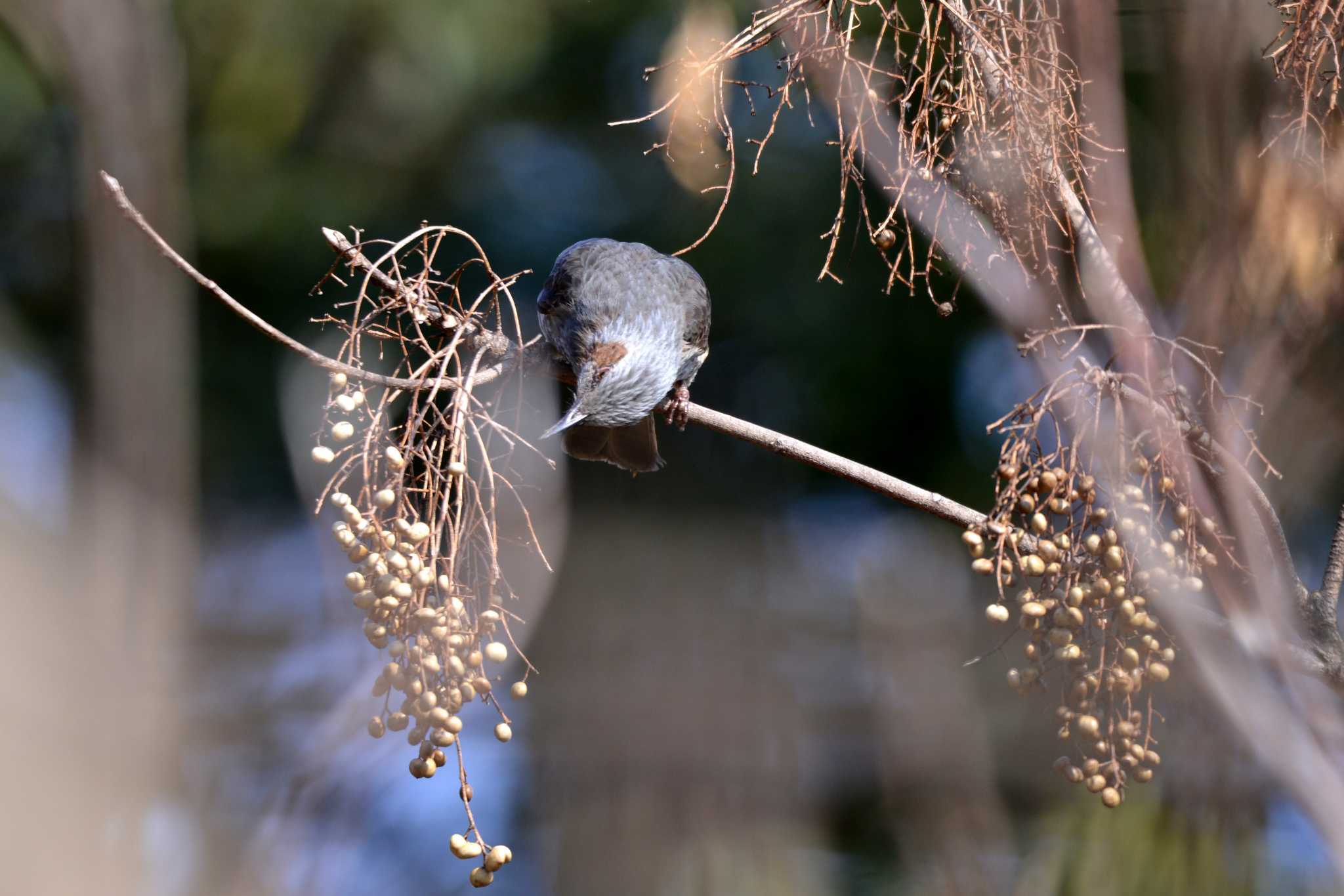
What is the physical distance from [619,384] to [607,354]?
0.23 feet

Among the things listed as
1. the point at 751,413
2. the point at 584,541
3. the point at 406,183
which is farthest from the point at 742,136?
the point at 584,541

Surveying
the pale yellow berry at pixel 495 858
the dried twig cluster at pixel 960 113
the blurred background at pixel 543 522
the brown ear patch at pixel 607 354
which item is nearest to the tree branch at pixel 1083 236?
the dried twig cluster at pixel 960 113

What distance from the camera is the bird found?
1536 millimetres

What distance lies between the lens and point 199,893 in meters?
3.02

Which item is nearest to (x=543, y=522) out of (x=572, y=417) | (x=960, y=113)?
(x=572, y=417)

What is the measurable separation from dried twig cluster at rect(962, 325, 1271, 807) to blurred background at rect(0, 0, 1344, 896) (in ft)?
4.63

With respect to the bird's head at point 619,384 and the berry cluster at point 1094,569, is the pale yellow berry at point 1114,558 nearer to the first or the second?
the berry cluster at point 1094,569

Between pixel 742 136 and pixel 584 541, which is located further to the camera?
pixel 584 541

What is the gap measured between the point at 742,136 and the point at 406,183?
3.64ft

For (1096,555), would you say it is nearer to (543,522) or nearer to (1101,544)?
(1101,544)

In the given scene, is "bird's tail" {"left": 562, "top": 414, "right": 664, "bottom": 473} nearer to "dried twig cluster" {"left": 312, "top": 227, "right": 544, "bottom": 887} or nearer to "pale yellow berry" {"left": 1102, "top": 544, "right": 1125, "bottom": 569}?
"dried twig cluster" {"left": 312, "top": 227, "right": 544, "bottom": 887}

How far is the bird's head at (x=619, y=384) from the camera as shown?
1.49 meters

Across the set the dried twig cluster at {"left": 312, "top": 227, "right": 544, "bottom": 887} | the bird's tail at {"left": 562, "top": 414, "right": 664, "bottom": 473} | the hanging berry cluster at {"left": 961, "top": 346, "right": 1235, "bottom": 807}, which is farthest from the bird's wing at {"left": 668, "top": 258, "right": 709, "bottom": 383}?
the hanging berry cluster at {"left": 961, "top": 346, "right": 1235, "bottom": 807}

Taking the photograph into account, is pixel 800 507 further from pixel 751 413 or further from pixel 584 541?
pixel 584 541
